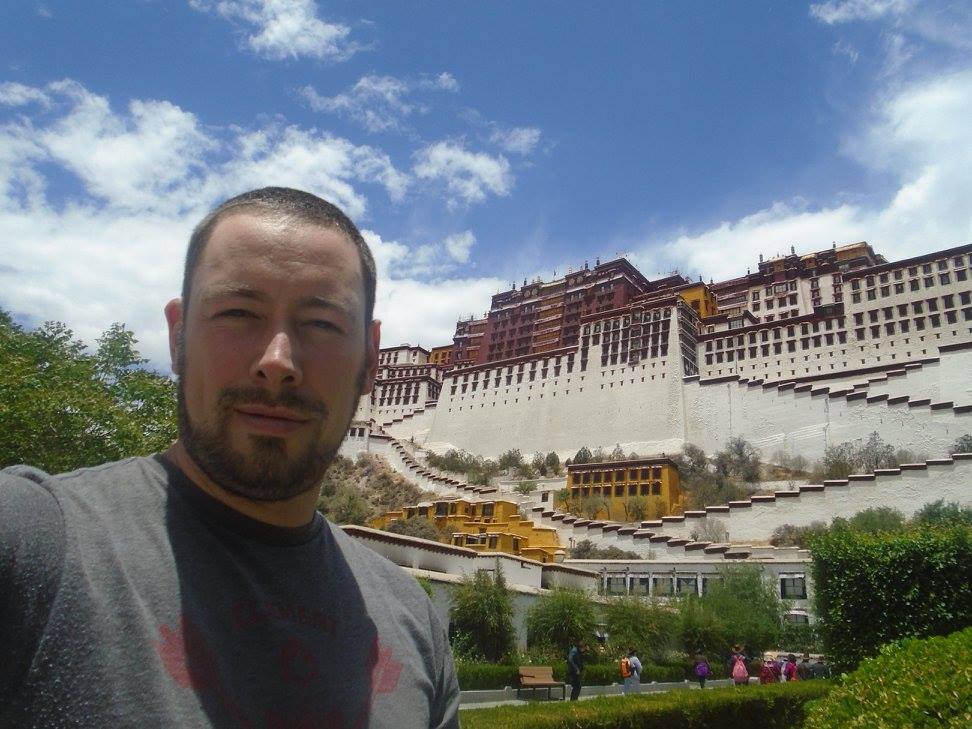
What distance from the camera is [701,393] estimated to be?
4962cm

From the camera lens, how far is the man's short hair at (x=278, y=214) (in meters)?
1.33

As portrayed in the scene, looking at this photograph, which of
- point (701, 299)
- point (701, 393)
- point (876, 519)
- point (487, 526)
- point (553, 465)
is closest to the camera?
point (876, 519)

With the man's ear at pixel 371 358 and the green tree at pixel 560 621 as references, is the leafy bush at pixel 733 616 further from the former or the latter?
the man's ear at pixel 371 358

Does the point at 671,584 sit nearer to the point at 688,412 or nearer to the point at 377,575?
the point at 688,412

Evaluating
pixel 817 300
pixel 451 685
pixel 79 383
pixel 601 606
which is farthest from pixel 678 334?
pixel 451 685

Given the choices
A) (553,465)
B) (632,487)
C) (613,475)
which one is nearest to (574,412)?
(553,465)

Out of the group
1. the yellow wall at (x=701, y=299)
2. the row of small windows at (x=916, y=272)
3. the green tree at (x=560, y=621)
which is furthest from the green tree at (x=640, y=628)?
the yellow wall at (x=701, y=299)

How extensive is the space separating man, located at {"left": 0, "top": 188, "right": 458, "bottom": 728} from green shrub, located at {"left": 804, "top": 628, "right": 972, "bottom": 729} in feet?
15.2

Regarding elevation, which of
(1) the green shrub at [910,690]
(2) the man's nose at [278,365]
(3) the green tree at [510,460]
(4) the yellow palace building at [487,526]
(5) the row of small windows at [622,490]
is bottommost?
(1) the green shrub at [910,690]

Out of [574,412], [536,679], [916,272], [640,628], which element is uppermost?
[916,272]

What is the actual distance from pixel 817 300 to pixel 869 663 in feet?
188

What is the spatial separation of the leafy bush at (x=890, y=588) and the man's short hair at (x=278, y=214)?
1261 centimetres

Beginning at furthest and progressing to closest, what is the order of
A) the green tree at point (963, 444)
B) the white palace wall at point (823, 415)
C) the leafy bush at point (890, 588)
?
1. the white palace wall at point (823, 415)
2. the green tree at point (963, 444)
3. the leafy bush at point (890, 588)

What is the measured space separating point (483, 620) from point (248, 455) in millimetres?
17538
